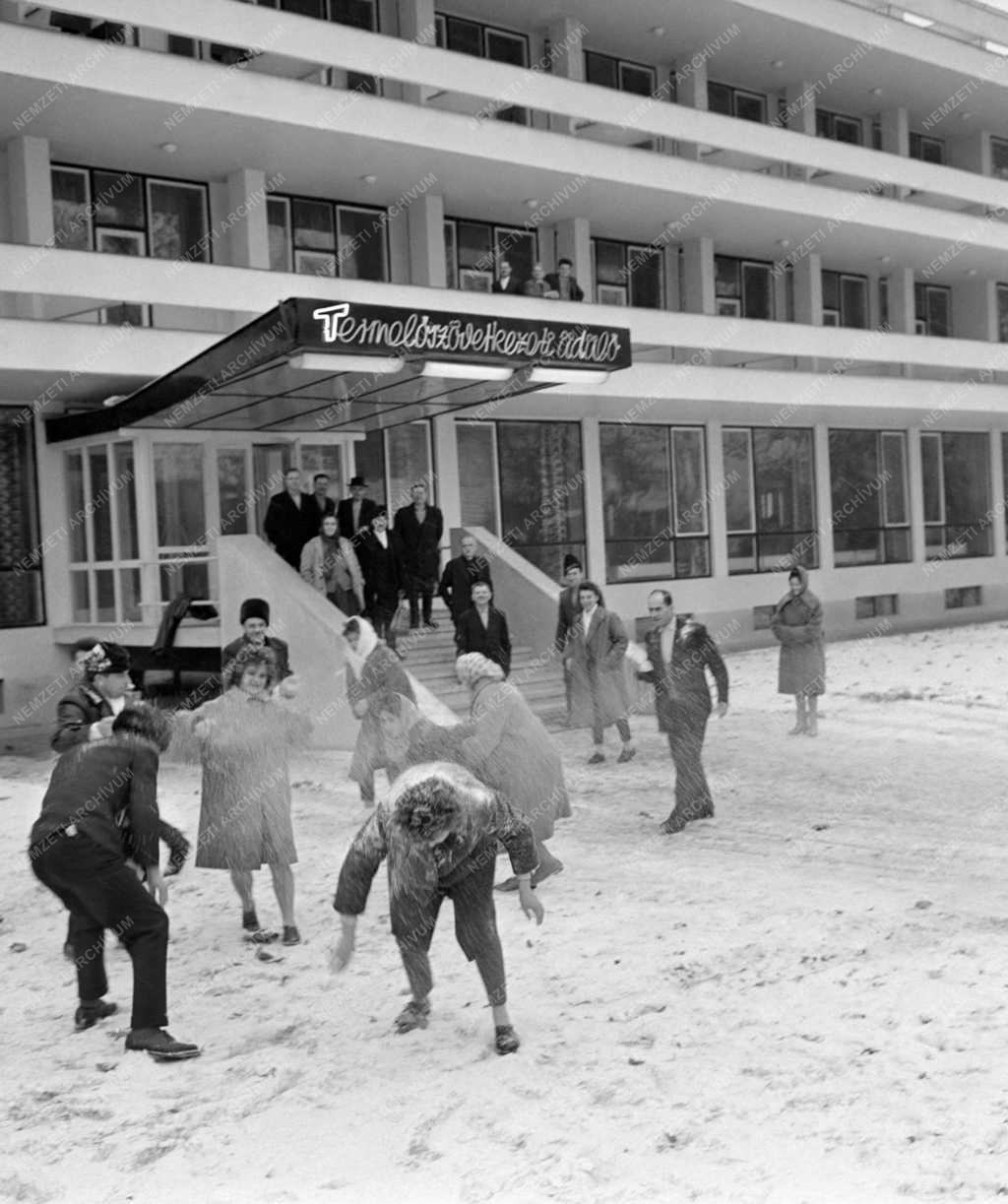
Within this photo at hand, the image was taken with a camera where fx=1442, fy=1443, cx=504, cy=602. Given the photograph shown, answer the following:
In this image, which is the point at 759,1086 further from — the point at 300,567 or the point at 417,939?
the point at 300,567

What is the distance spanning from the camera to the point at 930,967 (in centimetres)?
712

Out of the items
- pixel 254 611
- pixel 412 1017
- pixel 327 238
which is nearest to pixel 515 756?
pixel 412 1017

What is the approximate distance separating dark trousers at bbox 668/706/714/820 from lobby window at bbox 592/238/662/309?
16521mm

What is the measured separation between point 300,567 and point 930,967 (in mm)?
9931

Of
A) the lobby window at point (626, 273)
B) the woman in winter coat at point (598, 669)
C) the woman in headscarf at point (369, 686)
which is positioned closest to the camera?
the woman in headscarf at point (369, 686)

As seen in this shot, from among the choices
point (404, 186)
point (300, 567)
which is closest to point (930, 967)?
point (300, 567)

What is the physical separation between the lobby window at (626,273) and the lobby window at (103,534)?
11.1 m

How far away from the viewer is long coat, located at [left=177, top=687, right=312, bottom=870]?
25.6 ft

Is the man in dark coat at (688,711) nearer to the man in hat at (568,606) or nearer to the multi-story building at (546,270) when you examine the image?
the man in hat at (568,606)

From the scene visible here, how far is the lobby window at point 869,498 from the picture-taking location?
2961 cm

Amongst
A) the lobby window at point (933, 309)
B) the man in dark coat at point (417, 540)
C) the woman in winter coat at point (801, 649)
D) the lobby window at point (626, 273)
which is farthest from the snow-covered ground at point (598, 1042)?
the lobby window at point (933, 309)

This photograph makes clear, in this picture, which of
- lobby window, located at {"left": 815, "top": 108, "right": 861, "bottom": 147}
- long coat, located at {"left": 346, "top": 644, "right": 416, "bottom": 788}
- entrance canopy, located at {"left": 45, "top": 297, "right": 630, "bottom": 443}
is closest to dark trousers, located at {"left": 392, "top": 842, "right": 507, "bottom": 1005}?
long coat, located at {"left": 346, "top": 644, "right": 416, "bottom": 788}

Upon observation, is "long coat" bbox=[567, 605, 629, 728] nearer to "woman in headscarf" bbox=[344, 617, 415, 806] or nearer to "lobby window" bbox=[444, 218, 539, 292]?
"woman in headscarf" bbox=[344, 617, 415, 806]

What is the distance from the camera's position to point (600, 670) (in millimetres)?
13852
